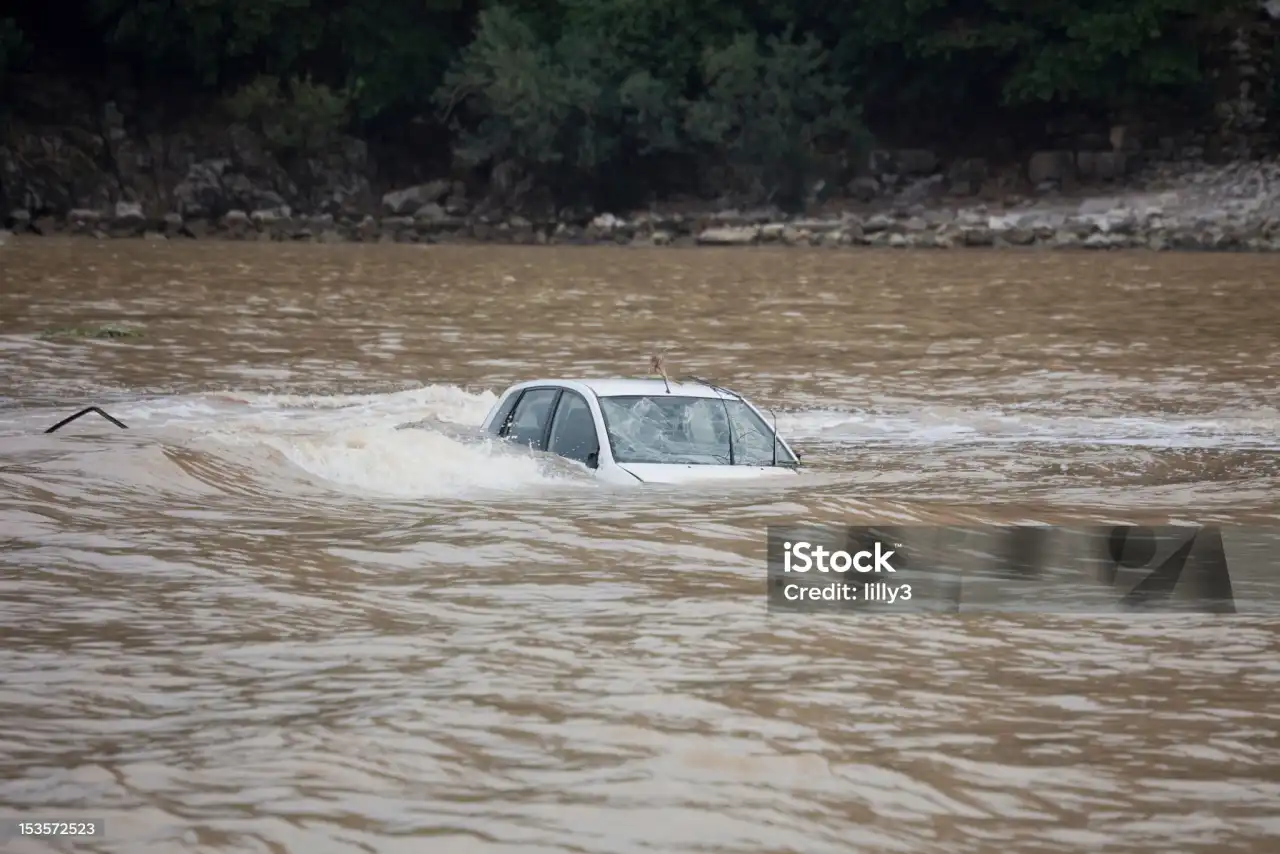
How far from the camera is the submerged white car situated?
44.0ft

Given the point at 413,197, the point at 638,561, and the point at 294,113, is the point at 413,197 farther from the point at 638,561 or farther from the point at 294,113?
the point at 638,561

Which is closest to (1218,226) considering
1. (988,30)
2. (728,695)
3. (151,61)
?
(988,30)

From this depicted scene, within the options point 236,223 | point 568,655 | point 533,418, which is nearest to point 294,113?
point 236,223

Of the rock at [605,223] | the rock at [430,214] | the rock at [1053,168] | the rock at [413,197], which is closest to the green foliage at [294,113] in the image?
the rock at [413,197]

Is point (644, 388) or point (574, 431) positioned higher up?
point (644, 388)

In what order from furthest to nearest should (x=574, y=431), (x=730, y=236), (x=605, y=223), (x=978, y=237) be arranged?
(x=605, y=223)
(x=730, y=236)
(x=978, y=237)
(x=574, y=431)

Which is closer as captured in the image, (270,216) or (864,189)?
(270,216)

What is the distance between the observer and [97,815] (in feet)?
21.3

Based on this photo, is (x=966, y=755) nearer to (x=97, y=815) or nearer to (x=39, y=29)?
(x=97, y=815)

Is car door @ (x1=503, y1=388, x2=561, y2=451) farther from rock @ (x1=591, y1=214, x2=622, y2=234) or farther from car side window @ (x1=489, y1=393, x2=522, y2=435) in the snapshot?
rock @ (x1=591, y1=214, x2=622, y2=234)

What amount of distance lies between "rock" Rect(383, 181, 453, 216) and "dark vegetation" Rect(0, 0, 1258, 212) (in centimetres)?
125

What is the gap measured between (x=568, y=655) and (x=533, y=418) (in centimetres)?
593

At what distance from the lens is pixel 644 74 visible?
69.9 metres

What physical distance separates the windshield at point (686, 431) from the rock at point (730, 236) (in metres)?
51.8
